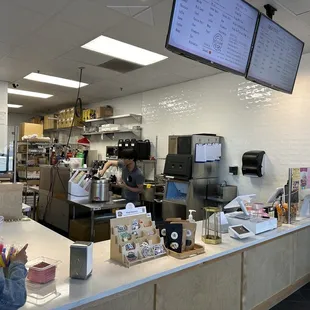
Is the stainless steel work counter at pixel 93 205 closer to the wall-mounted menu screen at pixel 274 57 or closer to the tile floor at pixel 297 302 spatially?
the tile floor at pixel 297 302

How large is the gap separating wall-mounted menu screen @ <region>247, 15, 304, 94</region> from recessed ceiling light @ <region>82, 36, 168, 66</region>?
1869mm

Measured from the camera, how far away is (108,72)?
5078 mm

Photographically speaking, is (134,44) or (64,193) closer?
(134,44)

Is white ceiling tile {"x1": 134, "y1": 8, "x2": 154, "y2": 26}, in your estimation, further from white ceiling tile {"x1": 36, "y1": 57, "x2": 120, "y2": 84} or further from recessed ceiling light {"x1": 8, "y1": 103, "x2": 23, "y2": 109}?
recessed ceiling light {"x1": 8, "y1": 103, "x2": 23, "y2": 109}

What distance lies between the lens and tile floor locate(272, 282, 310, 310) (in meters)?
2.78

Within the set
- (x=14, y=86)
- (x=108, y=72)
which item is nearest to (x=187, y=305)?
(x=108, y=72)

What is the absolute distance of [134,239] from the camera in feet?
6.15

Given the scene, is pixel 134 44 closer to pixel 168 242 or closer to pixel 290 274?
pixel 168 242

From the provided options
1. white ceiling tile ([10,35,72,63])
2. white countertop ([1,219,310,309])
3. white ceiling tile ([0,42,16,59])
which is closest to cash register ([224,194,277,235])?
white countertop ([1,219,310,309])

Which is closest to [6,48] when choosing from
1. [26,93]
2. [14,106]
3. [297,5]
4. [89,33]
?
[89,33]

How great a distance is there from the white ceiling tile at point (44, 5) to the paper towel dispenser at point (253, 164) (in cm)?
309

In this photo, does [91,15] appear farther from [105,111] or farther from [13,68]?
[105,111]

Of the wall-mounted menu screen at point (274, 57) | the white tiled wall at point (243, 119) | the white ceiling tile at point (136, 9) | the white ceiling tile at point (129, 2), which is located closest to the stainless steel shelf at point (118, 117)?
the white tiled wall at point (243, 119)

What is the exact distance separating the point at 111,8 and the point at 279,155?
295 centimetres
